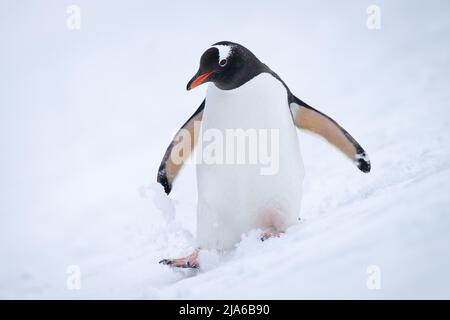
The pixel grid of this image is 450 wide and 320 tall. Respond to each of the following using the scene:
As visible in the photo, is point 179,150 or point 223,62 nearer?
point 223,62

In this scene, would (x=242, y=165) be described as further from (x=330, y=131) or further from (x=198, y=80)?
(x=330, y=131)

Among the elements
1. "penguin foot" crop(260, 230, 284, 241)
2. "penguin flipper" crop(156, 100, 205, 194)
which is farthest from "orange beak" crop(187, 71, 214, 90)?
"penguin foot" crop(260, 230, 284, 241)

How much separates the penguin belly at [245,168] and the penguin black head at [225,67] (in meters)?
0.03

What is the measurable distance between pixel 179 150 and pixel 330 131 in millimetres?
701

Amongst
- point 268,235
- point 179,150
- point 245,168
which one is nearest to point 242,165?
point 245,168

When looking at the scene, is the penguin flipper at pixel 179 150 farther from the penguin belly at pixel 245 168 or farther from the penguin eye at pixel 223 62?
the penguin eye at pixel 223 62

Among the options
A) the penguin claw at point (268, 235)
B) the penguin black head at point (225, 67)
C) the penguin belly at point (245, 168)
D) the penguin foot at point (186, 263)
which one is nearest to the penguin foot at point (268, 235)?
the penguin claw at point (268, 235)

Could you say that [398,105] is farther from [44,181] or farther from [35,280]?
[44,181]

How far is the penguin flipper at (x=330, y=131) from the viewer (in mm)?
2260

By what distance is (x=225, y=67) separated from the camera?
188 cm

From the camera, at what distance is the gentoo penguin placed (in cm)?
192

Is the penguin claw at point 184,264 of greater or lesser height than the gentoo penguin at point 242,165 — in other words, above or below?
below

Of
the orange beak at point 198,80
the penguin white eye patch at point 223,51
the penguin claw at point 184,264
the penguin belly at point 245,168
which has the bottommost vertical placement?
the penguin claw at point 184,264
